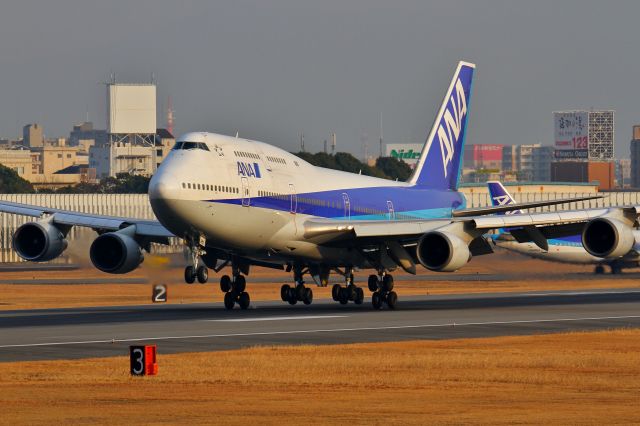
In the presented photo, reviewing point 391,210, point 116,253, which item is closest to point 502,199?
point 391,210

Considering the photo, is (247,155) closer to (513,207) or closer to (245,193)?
(245,193)

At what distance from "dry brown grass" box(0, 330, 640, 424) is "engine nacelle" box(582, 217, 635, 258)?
51.3ft

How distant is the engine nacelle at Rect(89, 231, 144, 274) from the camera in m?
→ 58.5

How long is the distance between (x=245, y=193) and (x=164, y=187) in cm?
426

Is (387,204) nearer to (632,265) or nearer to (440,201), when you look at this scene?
(440,201)

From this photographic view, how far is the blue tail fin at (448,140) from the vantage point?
6925 cm

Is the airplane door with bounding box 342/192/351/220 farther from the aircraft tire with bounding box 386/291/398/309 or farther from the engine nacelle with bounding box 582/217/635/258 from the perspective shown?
the engine nacelle with bounding box 582/217/635/258

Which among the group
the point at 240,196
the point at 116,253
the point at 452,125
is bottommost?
the point at 116,253

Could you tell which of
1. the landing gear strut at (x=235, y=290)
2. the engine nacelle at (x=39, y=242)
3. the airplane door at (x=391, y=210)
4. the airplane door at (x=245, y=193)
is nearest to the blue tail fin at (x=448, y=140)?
the airplane door at (x=391, y=210)

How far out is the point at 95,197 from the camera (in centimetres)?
14650

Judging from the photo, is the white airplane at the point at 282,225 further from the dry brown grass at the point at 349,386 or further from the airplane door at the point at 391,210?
the dry brown grass at the point at 349,386

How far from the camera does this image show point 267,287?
85500 mm

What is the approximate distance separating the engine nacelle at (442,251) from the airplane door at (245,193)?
23.1ft

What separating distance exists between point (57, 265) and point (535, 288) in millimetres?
56932
